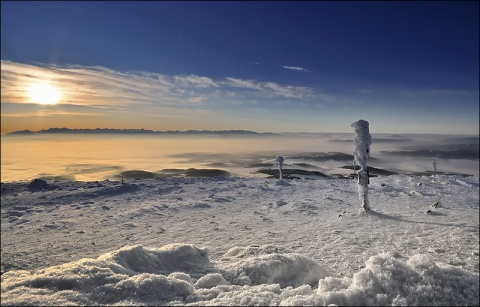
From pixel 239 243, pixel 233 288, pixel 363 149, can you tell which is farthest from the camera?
pixel 363 149

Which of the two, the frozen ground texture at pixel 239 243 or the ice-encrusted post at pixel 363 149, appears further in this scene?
the ice-encrusted post at pixel 363 149

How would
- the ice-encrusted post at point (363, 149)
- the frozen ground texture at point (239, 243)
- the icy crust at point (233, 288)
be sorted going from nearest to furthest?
1. the icy crust at point (233, 288)
2. the frozen ground texture at point (239, 243)
3. the ice-encrusted post at point (363, 149)

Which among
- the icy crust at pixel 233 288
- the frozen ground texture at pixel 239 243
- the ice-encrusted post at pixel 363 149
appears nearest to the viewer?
the icy crust at pixel 233 288

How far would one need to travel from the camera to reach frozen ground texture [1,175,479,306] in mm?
4645

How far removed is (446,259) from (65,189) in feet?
81.7

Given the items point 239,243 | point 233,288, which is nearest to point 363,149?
point 239,243

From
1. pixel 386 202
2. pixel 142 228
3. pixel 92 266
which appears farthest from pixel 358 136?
pixel 92 266

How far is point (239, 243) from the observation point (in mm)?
12883

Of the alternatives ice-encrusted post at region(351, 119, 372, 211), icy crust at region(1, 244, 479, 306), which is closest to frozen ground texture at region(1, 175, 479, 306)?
icy crust at region(1, 244, 479, 306)

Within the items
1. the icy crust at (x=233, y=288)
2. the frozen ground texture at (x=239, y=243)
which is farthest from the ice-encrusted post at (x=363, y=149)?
the icy crust at (x=233, y=288)

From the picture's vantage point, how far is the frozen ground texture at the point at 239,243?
→ 183 inches

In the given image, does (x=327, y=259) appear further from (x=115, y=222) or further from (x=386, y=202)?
(x=386, y=202)

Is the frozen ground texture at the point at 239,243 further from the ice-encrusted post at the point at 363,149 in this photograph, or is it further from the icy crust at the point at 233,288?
the ice-encrusted post at the point at 363,149

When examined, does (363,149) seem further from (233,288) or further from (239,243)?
(233,288)
